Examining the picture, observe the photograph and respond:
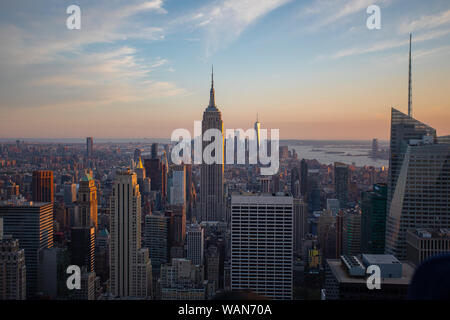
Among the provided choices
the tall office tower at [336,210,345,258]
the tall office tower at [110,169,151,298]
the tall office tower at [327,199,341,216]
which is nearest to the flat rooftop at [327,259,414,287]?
the tall office tower at [336,210,345,258]

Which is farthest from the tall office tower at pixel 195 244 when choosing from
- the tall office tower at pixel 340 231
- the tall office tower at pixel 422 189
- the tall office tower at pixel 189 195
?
the tall office tower at pixel 422 189

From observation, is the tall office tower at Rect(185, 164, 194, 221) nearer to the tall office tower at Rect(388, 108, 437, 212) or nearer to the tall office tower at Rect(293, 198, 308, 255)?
the tall office tower at Rect(293, 198, 308, 255)

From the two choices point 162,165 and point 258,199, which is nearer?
point 258,199

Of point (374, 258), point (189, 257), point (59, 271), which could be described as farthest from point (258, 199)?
point (59, 271)

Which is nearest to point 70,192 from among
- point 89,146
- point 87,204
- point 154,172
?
point 87,204

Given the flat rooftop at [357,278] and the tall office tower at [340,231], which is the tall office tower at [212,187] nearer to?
the tall office tower at [340,231]

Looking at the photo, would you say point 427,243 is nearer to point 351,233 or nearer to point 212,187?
point 351,233
